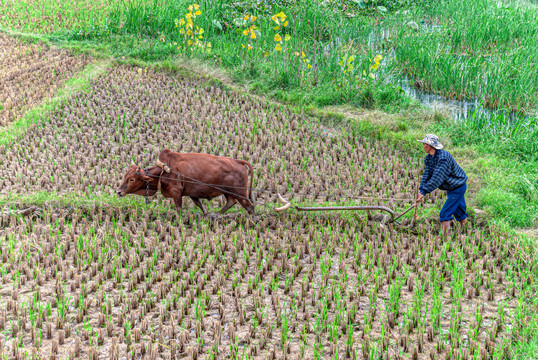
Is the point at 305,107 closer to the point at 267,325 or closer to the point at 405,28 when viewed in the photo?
the point at 405,28

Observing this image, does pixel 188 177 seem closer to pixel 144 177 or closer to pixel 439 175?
pixel 144 177

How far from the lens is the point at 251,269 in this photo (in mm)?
4898

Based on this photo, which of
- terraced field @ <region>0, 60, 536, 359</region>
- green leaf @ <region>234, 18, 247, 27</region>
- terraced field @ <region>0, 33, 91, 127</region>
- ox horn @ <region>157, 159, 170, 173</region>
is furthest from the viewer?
green leaf @ <region>234, 18, 247, 27</region>

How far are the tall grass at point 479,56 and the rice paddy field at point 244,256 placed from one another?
8.52 feet

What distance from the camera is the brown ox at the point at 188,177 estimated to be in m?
5.46

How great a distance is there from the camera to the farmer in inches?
206

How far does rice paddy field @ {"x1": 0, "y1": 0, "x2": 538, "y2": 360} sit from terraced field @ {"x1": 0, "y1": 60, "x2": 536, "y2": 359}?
17mm

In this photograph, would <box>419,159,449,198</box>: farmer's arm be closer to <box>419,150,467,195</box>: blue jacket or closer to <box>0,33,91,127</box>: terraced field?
<box>419,150,467,195</box>: blue jacket

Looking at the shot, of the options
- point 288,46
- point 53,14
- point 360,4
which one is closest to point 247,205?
point 288,46

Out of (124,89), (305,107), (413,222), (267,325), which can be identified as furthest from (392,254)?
(124,89)

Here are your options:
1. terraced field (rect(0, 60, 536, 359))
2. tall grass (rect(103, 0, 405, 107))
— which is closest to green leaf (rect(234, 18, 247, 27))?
tall grass (rect(103, 0, 405, 107))

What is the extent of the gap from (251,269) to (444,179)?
207 centimetres

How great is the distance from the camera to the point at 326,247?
5.22 metres

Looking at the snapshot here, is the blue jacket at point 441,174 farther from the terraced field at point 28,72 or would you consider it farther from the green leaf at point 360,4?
the green leaf at point 360,4
